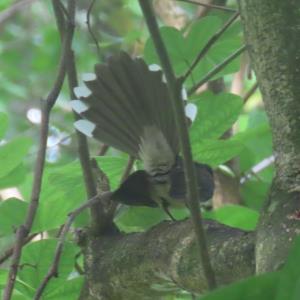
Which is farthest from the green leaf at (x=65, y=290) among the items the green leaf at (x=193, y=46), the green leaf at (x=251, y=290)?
the green leaf at (x=251, y=290)

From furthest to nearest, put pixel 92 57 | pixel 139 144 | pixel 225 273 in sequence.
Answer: pixel 92 57 → pixel 139 144 → pixel 225 273

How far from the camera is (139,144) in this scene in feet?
3.62

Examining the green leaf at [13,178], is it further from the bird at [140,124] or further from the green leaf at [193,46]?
the green leaf at [193,46]

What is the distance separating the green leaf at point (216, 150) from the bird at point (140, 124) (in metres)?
0.02

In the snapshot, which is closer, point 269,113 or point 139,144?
point 269,113

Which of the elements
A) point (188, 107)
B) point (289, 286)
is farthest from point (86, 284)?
point (289, 286)

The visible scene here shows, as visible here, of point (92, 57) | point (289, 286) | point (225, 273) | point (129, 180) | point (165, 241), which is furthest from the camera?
point (92, 57)

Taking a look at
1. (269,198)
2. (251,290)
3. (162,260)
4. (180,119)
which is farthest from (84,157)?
(251,290)

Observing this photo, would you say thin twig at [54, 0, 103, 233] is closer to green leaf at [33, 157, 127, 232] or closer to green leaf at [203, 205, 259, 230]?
green leaf at [33, 157, 127, 232]

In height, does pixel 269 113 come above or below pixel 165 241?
above

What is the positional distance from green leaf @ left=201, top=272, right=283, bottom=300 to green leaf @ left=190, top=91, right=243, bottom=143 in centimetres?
72

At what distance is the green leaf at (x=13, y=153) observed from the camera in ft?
3.30

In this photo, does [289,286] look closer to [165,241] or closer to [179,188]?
[165,241]

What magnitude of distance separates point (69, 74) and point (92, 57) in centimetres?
142
